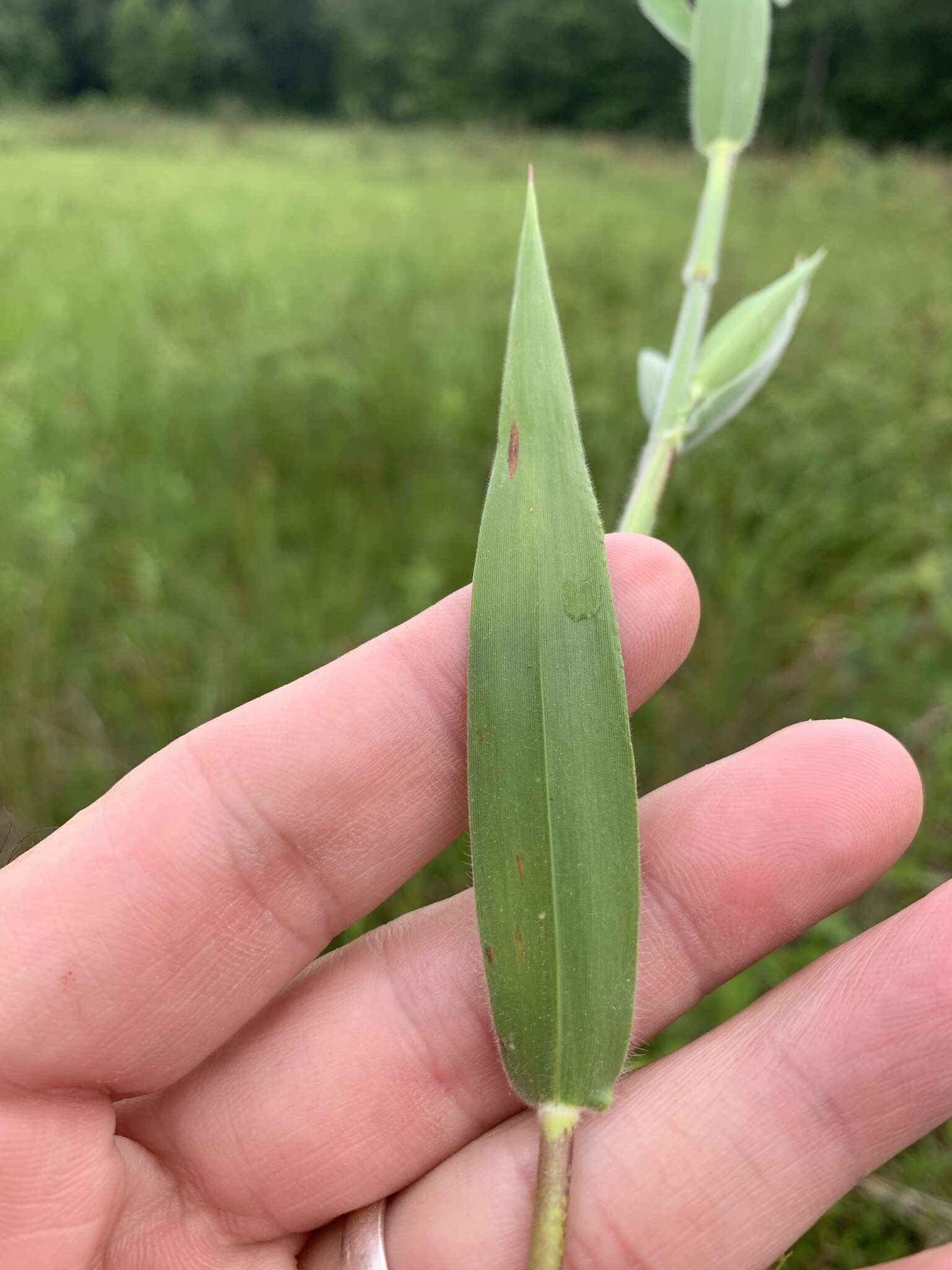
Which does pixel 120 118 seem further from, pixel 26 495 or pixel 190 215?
pixel 26 495

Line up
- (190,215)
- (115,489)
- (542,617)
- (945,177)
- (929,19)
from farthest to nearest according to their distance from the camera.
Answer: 1. (929,19)
2. (945,177)
3. (190,215)
4. (115,489)
5. (542,617)

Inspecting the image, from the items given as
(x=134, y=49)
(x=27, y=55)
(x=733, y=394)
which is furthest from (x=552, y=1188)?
(x=134, y=49)

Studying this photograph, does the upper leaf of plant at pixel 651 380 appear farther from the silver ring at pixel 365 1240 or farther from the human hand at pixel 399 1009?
the silver ring at pixel 365 1240

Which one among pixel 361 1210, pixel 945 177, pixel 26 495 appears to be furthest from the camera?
pixel 945 177

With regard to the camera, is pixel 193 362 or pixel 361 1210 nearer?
pixel 361 1210

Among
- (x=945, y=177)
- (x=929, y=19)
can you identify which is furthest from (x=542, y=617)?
(x=929, y=19)

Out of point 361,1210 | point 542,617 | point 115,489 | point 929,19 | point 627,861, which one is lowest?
point 361,1210

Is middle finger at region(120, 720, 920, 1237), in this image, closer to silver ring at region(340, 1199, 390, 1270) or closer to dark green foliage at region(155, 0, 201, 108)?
silver ring at region(340, 1199, 390, 1270)
